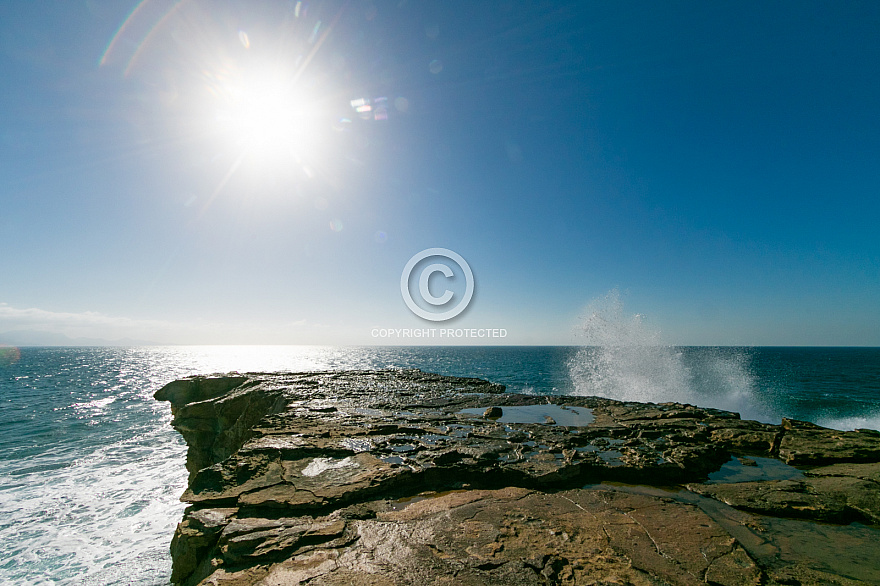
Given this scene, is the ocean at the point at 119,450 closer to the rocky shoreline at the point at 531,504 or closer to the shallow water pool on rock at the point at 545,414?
the rocky shoreline at the point at 531,504

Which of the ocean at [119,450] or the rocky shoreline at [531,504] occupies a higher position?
the rocky shoreline at [531,504]

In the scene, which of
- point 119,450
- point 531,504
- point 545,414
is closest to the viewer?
point 531,504

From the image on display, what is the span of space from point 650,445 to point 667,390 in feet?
96.1

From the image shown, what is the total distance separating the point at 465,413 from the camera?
13633 mm

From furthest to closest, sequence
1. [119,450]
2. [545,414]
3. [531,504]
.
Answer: [119,450]
[545,414]
[531,504]

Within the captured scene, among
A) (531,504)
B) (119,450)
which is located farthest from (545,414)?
(119,450)

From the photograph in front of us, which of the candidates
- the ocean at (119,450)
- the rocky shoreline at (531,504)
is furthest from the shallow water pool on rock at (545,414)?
the ocean at (119,450)

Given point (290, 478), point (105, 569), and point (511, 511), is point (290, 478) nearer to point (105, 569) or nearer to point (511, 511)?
point (511, 511)

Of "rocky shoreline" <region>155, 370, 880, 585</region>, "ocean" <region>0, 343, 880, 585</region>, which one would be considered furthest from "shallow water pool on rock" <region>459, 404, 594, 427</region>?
"ocean" <region>0, 343, 880, 585</region>

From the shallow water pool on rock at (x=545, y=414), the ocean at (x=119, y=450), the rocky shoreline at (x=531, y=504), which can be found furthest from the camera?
the shallow water pool on rock at (x=545, y=414)

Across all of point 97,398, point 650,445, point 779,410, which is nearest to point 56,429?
point 97,398

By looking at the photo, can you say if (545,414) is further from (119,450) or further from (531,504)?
(119,450)

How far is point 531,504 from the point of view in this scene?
6551mm

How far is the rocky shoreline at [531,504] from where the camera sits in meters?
4.79
